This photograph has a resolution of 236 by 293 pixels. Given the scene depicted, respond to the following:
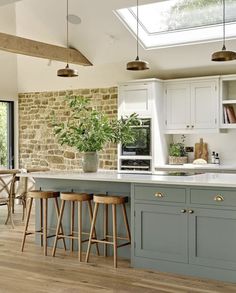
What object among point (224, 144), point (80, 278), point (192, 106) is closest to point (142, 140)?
point (192, 106)

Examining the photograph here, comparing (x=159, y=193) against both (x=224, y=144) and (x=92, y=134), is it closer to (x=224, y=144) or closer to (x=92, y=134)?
(x=92, y=134)

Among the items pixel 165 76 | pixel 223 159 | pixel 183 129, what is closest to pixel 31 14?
pixel 165 76

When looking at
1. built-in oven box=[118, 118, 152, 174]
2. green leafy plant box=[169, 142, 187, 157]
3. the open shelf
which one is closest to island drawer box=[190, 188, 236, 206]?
the open shelf

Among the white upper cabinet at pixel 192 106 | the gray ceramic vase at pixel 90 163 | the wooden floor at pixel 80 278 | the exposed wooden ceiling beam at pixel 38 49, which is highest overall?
the exposed wooden ceiling beam at pixel 38 49

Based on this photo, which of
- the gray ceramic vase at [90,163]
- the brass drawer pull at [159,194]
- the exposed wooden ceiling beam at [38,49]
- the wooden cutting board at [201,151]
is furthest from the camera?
the wooden cutting board at [201,151]

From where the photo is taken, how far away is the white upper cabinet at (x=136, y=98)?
8586mm

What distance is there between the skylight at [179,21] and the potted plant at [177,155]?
6.39 ft

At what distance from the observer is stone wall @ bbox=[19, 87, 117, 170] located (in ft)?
31.8

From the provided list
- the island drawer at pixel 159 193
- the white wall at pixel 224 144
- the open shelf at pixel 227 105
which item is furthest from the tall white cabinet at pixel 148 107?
the island drawer at pixel 159 193

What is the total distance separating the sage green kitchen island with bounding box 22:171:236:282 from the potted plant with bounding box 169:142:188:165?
3375mm

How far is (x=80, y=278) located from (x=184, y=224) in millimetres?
1175

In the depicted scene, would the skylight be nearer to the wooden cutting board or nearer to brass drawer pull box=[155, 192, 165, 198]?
the wooden cutting board

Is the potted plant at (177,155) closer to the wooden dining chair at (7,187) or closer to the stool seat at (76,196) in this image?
the wooden dining chair at (7,187)

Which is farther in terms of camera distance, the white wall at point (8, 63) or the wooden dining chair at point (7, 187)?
Result: the white wall at point (8, 63)
